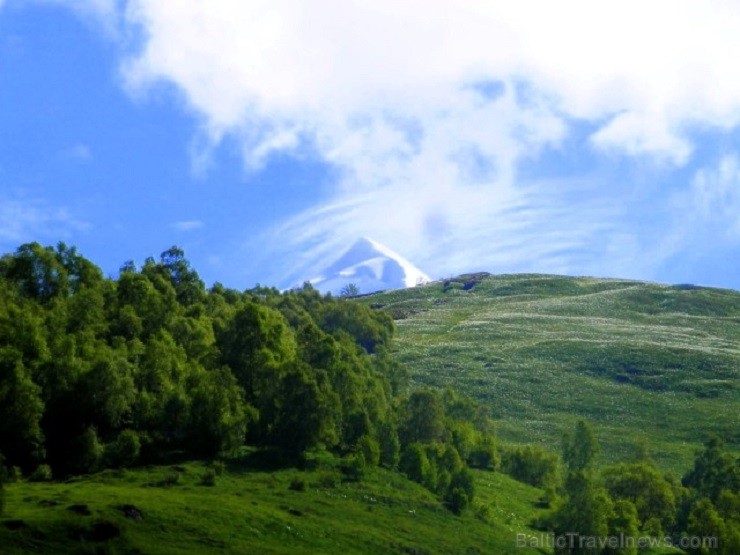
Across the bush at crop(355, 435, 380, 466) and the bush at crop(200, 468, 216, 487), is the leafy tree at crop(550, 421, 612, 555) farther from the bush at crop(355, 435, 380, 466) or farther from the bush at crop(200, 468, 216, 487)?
the bush at crop(200, 468, 216, 487)

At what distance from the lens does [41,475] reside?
215 ft

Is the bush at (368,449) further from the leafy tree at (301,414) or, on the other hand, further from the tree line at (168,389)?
the leafy tree at (301,414)

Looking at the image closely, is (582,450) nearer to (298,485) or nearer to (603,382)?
(298,485)

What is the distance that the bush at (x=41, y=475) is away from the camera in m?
65.4

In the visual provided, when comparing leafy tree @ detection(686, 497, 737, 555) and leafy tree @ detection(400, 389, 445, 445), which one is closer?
leafy tree @ detection(686, 497, 737, 555)

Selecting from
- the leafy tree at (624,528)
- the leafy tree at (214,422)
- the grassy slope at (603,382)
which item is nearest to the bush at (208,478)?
the leafy tree at (214,422)

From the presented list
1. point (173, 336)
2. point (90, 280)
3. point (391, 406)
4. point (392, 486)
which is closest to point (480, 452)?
point (391, 406)

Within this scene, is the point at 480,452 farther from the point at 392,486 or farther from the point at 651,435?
the point at 651,435

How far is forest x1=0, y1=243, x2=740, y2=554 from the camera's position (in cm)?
7169

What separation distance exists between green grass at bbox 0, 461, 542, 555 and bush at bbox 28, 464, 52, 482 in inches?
77.3

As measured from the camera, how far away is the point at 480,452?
350ft

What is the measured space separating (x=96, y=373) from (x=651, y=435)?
A: 89.2m

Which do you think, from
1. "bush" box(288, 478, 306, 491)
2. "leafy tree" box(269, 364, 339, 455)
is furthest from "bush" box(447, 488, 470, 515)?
"bush" box(288, 478, 306, 491)

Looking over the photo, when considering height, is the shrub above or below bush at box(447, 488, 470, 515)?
above
